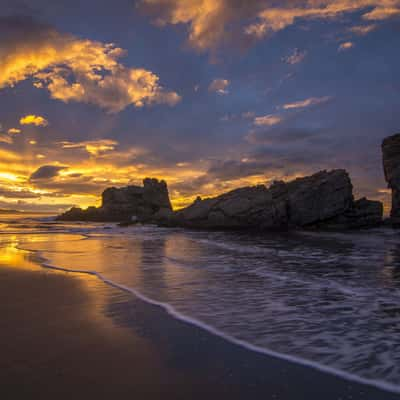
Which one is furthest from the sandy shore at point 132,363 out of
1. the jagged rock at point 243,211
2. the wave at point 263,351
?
the jagged rock at point 243,211

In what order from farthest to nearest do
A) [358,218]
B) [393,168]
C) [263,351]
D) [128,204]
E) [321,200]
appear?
1. [128,204]
2. [393,168]
3. [358,218]
4. [321,200]
5. [263,351]

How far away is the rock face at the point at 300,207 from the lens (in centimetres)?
3456

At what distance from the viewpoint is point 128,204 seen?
259 feet

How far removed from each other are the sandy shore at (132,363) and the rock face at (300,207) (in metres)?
30.2

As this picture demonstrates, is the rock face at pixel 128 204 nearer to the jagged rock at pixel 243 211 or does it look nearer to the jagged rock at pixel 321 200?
the jagged rock at pixel 243 211

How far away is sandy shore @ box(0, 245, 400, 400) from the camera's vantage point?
2.98 m

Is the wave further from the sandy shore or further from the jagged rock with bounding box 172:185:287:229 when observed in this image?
the jagged rock with bounding box 172:185:287:229

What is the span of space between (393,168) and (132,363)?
40725 millimetres

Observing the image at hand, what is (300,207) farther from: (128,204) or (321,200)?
(128,204)

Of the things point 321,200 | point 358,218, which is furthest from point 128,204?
point 358,218

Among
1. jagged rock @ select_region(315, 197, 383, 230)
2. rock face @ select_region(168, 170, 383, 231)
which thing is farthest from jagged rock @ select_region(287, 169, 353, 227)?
jagged rock @ select_region(315, 197, 383, 230)

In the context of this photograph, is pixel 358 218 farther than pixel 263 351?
Yes

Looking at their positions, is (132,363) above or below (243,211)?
below

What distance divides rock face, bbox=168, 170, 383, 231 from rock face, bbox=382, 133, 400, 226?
1.78m
